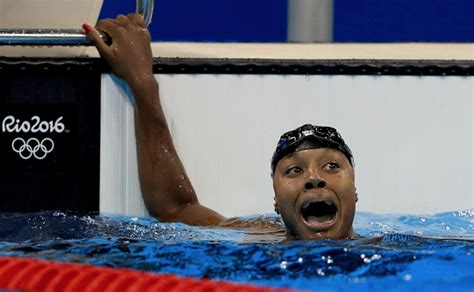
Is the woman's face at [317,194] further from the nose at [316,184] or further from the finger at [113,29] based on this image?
the finger at [113,29]

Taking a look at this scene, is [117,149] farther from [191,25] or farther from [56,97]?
[191,25]

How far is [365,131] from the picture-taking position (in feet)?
10.8

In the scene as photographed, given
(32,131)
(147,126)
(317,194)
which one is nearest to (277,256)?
(317,194)

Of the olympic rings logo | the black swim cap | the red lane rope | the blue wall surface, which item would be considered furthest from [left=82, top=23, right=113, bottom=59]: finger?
the red lane rope

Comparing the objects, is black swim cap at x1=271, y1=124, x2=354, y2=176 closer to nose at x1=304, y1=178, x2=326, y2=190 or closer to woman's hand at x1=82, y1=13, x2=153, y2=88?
nose at x1=304, y1=178, x2=326, y2=190

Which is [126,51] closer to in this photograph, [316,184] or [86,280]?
[316,184]

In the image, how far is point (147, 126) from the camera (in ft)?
10.5

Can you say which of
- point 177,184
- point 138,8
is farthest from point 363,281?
point 138,8

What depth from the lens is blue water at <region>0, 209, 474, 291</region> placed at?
1908 mm

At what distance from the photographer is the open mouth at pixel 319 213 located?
2482 mm

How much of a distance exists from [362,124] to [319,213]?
0.82 m

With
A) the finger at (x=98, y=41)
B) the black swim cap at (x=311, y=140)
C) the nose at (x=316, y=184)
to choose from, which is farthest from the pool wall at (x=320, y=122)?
the nose at (x=316, y=184)

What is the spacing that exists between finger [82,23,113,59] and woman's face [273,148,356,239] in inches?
34.8

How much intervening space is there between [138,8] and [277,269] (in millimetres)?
1401
